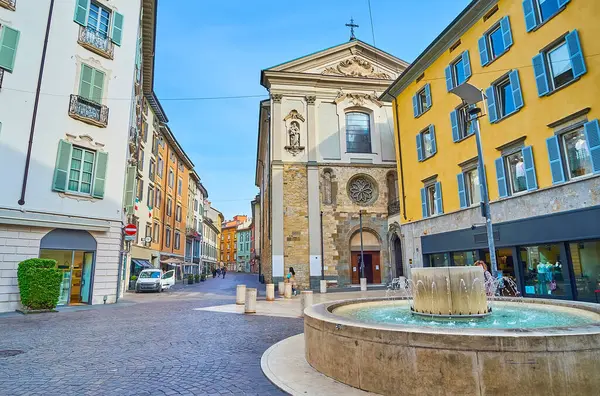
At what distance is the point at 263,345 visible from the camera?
24.4 feet

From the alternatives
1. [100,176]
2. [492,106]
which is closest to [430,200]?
[492,106]

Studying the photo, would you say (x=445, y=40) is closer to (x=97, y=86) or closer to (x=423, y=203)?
(x=423, y=203)

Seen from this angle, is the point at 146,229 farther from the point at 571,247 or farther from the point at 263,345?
the point at 571,247

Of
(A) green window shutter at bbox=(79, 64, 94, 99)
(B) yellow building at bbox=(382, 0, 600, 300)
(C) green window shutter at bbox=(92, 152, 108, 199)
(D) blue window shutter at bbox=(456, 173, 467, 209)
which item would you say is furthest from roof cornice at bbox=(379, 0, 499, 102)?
(C) green window shutter at bbox=(92, 152, 108, 199)

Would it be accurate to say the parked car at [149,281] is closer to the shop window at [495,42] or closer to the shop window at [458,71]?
the shop window at [458,71]

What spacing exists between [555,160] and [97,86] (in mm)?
18371

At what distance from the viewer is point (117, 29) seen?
56.2 ft

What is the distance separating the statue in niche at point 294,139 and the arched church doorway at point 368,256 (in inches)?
310

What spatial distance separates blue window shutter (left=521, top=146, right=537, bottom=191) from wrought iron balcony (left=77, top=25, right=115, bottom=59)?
59.5 feet

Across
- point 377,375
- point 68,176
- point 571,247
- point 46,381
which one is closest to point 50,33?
point 68,176

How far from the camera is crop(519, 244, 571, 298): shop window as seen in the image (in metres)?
11.9

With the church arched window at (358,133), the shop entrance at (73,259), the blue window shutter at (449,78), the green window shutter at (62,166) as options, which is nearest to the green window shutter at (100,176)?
the green window shutter at (62,166)

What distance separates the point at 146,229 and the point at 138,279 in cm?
634

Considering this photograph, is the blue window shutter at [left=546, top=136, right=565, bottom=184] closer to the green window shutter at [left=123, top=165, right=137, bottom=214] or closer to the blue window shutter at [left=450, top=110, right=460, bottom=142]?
the blue window shutter at [left=450, top=110, right=460, bottom=142]
